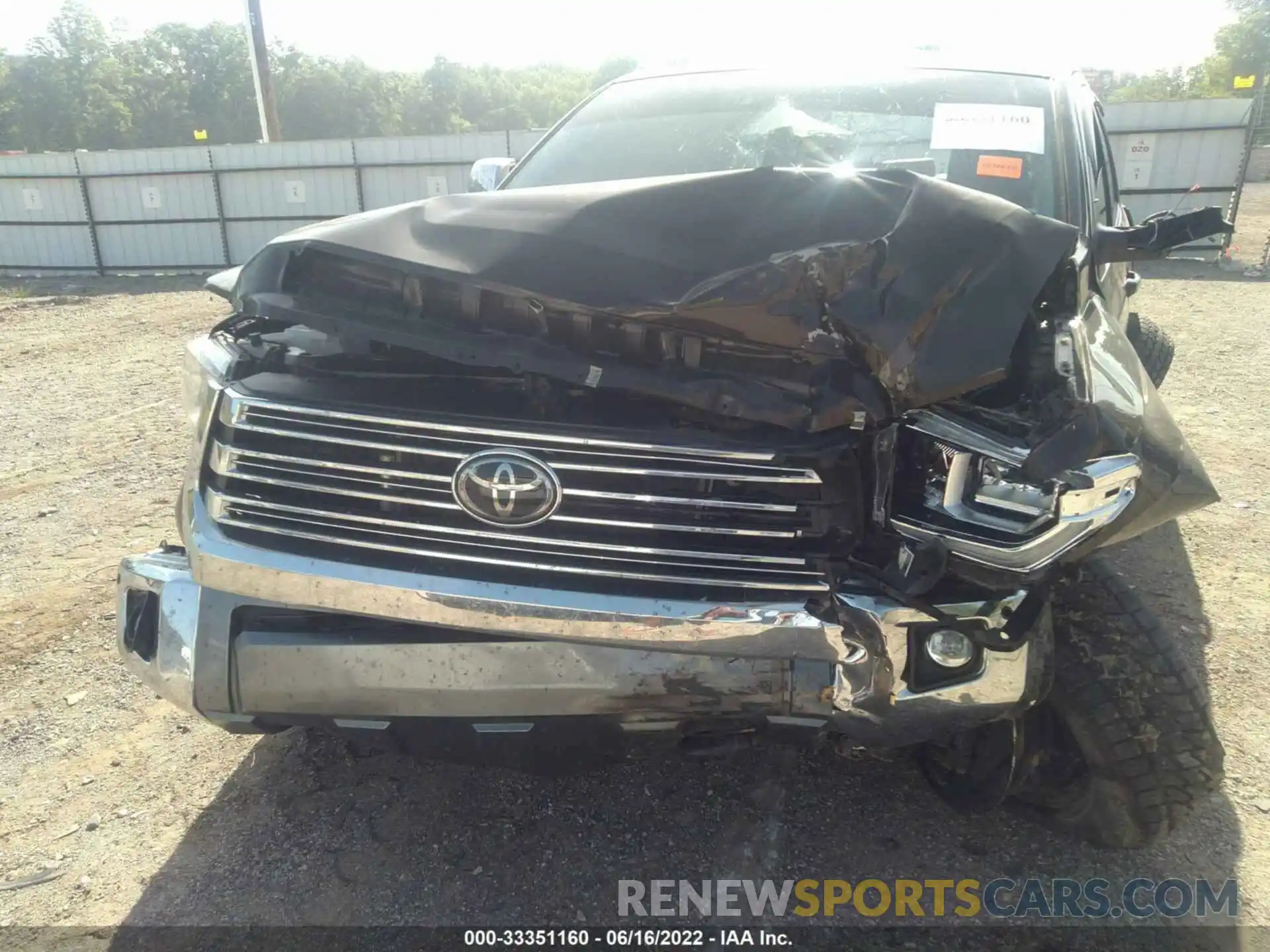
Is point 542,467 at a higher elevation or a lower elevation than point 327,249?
lower

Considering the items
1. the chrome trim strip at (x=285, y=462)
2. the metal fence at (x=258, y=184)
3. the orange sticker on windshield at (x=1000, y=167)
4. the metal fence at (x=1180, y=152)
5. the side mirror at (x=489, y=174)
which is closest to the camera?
the chrome trim strip at (x=285, y=462)

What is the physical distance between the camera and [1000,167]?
2.80 meters

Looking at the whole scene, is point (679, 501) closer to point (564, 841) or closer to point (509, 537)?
point (509, 537)

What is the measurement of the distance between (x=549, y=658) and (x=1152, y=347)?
4.94 m

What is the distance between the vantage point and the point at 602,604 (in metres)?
1.83

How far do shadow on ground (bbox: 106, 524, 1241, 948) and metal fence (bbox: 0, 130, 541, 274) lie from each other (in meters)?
12.9

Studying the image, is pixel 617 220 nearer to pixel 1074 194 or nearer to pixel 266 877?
pixel 1074 194

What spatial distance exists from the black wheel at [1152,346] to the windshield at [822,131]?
2.30m

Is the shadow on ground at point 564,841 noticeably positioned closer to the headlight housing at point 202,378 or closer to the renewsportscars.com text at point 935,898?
the renewsportscars.com text at point 935,898

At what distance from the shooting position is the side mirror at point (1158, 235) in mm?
2348

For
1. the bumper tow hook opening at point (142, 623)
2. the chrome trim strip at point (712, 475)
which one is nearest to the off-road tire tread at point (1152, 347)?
the chrome trim strip at point (712, 475)

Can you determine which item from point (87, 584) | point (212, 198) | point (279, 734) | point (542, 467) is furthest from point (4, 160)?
point (542, 467)

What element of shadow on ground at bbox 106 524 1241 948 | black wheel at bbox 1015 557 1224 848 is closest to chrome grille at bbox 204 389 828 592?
shadow on ground at bbox 106 524 1241 948

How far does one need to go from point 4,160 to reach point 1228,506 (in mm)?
18610
